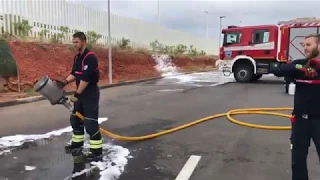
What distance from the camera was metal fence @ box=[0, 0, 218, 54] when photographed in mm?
17470

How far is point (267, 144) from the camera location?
600cm

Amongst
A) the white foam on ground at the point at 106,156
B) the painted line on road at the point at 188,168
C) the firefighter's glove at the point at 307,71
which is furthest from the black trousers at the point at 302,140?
the white foam on ground at the point at 106,156

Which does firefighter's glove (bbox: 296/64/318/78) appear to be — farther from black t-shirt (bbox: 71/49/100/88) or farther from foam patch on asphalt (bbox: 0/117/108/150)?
foam patch on asphalt (bbox: 0/117/108/150)

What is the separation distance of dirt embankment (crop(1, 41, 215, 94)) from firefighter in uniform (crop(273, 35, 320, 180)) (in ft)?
36.0

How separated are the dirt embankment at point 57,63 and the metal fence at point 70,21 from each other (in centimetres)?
147

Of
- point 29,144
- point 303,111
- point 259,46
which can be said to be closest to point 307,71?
point 303,111

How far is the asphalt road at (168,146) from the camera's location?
4.51 meters

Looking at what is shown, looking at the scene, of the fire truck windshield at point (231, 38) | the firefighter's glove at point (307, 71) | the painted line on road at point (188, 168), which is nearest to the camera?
the firefighter's glove at point (307, 71)

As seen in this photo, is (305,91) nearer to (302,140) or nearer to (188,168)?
(302,140)

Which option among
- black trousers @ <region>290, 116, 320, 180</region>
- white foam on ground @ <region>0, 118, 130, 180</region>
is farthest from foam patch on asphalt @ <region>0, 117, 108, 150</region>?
black trousers @ <region>290, 116, 320, 180</region>

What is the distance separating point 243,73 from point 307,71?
15663mm

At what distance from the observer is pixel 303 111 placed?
3.42 m

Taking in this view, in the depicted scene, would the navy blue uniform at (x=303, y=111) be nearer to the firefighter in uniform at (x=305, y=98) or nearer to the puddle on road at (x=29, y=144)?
the firefighter in uniform at (x=305, y=98)

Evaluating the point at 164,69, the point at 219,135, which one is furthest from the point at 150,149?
the point at 164,69
